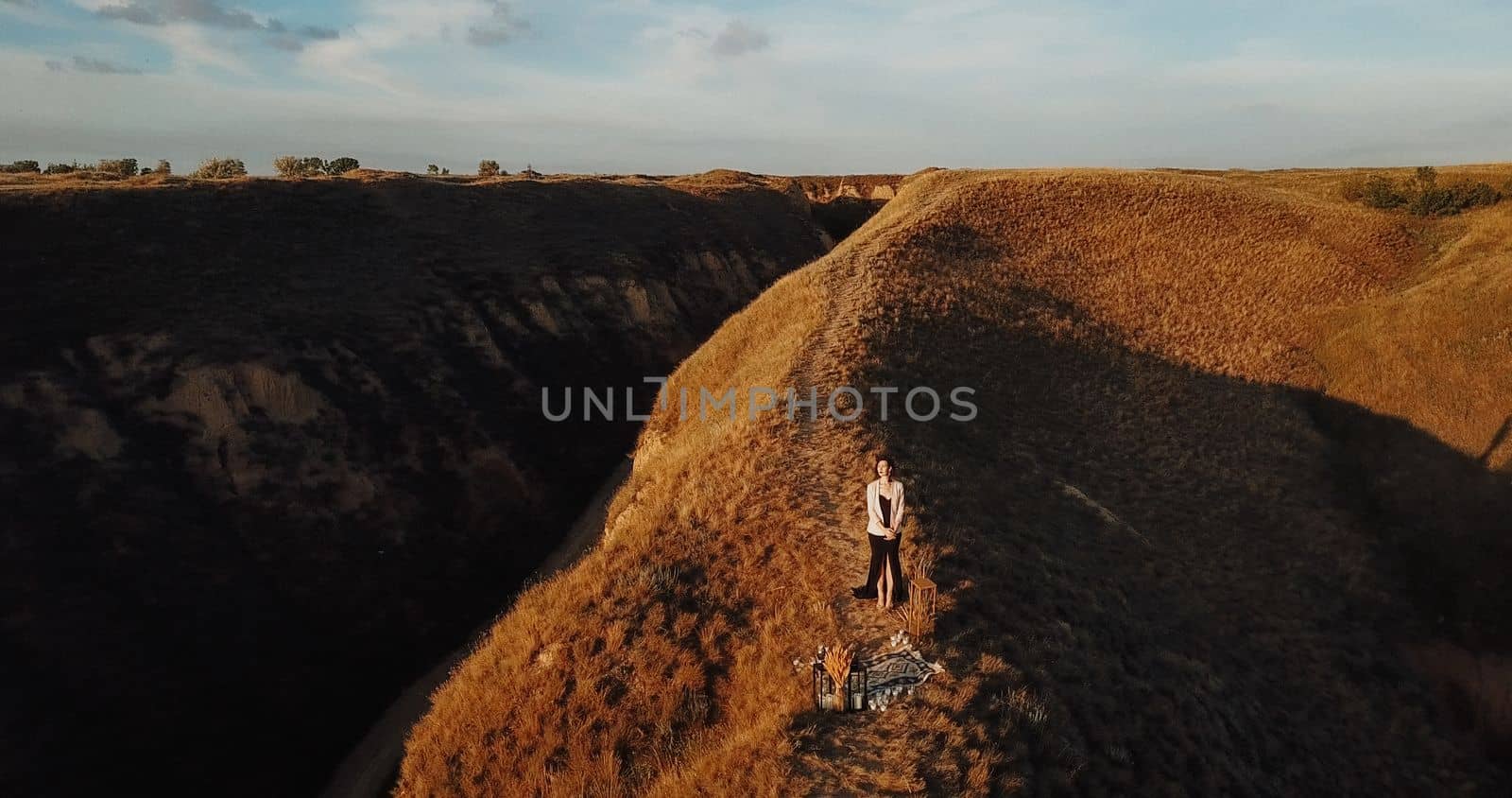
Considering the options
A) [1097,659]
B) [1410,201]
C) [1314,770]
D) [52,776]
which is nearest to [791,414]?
[1097,659]

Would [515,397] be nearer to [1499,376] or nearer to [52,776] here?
[52,776]

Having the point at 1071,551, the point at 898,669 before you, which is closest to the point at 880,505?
the point at 898,669

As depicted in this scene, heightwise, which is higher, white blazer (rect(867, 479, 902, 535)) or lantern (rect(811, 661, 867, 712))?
white blazer (rect(867, 479, 902, 535))

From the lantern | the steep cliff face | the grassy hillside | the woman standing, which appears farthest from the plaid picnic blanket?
the steep cliff face

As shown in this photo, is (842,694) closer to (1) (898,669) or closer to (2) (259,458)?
(1) (898,669)

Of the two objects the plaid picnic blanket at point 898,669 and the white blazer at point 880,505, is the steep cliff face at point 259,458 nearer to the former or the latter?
→ the plaid picnic blanket at point 898,669

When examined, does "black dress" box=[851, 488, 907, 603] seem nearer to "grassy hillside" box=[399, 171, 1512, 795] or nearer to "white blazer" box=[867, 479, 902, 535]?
"white blazer" box=[867, 479, 902, 535]
